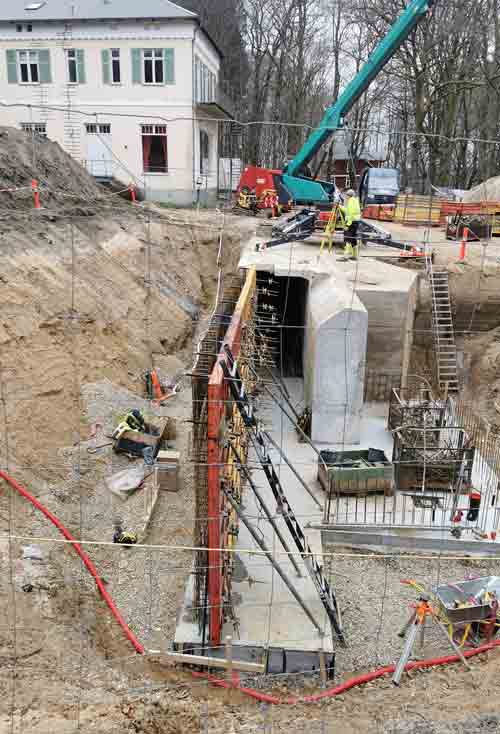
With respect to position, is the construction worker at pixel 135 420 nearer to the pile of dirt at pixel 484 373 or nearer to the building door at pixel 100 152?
the pile of dirt at pixel 484 373

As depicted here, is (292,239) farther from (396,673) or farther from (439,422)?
(396,673)

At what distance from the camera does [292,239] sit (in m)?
19.2

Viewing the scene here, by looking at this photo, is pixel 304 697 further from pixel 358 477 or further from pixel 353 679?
pixel 358 477

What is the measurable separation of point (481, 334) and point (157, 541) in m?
11.4

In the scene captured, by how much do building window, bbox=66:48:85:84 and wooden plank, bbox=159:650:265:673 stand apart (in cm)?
2753

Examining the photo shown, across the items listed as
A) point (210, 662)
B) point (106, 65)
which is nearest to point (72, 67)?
point (106, 65)

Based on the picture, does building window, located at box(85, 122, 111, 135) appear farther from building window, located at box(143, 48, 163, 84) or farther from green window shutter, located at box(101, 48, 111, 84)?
building window, located at box(143, 48, 163, 84)

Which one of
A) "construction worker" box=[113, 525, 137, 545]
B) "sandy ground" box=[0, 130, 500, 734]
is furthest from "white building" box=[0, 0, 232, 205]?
"construction worker" box=[113, 525, 137, 545]

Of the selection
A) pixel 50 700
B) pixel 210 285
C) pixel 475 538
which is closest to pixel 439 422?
pixel 475 538

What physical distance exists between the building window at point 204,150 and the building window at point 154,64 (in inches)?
119

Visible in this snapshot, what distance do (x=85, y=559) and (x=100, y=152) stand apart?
22869 mm

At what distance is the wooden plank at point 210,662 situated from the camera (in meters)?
7.37

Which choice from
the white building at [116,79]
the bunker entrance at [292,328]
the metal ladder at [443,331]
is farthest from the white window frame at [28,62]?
the metal ladder at [443,331]

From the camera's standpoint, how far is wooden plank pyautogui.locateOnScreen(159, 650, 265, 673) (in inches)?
290
